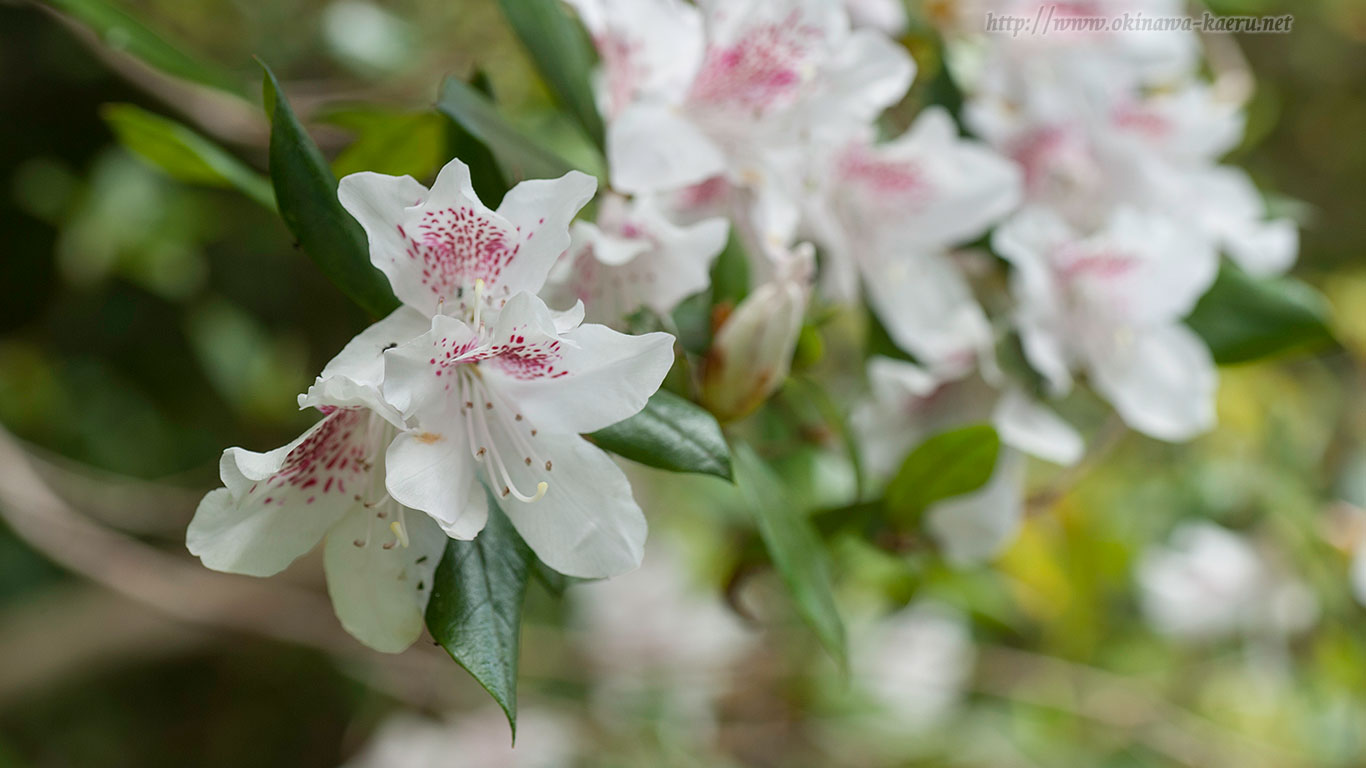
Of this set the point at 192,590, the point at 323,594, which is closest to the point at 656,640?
the point at 323,594

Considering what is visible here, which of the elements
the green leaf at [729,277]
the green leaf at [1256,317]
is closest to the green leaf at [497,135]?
the green leaf at [729,277]

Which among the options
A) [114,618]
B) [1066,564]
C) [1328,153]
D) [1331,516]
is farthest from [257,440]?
[1328,153]

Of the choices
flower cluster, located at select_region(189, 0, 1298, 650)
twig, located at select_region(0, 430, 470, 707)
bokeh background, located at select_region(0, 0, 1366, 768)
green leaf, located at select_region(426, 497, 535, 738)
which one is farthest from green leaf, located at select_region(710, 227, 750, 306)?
twig, located at select_region(0, 430, 470, 707)

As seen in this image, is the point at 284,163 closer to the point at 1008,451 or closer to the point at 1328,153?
the point at 1008,451

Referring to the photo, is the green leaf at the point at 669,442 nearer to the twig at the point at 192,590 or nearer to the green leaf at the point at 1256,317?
the green leaf at the point at 1256,317

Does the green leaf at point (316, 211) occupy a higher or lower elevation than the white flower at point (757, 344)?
higher

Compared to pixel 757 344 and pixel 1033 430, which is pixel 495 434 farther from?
pixel 1033 430

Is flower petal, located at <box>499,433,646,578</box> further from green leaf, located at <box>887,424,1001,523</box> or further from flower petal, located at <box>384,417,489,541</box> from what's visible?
green leaf, located at <box>887,424,1001,523</box>
